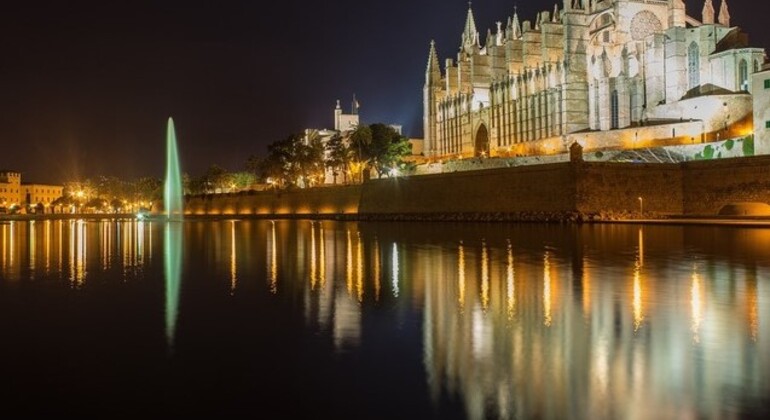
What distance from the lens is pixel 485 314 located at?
33.3 ft

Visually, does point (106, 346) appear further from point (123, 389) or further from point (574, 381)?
point (574, 381)

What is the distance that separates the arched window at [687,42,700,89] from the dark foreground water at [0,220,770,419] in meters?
38.7

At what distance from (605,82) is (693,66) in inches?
264

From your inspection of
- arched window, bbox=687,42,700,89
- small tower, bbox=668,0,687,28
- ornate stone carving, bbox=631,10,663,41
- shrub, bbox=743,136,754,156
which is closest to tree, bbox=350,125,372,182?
ornate stone carving, bbox=631,10,663,41

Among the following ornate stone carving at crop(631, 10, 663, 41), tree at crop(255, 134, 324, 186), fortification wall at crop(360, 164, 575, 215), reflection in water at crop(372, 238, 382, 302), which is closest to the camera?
reflection in water at crop(372, 238, 382, 302)

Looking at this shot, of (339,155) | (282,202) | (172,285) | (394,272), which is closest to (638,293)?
(394,272)

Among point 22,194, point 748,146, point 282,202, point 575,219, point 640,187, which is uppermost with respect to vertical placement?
point 22,194

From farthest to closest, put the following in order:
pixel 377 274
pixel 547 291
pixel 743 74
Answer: pixel 743 74 → pixel 377 274 → pixel 547 291

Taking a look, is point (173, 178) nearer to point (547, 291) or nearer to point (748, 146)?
point (748, 146)

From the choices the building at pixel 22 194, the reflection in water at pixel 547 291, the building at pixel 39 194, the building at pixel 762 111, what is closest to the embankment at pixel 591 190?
the building at pixel 762 111

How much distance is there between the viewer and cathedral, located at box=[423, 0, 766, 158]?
49750 millimetres

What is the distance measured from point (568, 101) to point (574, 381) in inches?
A: 2234

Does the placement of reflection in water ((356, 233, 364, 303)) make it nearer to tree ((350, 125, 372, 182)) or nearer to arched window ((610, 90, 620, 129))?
arched window ((610, 90, 620, 129))

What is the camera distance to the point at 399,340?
859cm
